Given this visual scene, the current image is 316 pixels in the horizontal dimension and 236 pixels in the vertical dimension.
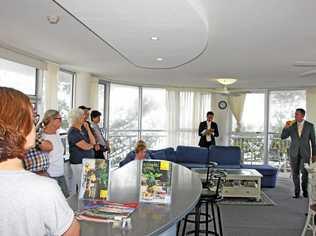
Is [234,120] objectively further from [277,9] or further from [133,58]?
[277,9]

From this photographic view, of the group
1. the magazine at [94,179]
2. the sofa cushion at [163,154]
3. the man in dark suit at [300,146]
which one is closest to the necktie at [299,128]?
the man in dark suit at [300,146]

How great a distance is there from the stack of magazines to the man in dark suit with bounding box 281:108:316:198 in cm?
502

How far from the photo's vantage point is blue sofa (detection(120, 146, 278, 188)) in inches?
288

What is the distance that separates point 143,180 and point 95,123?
398 centimetres

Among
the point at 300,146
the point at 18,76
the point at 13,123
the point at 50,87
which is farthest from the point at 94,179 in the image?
the point at 300,146

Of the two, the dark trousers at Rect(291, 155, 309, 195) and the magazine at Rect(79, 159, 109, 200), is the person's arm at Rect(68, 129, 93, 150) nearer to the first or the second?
the magazine at Rect(79, 159, 109, 200)

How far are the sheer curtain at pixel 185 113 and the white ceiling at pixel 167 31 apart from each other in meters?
4.05

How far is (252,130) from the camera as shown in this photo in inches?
Answer: 396

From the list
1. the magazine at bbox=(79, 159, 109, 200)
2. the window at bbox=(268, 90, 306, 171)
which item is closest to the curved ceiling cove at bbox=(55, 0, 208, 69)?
the magazine at bbox=(79, 159, 109, 200)

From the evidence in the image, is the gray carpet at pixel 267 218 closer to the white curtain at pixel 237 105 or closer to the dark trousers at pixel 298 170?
the dark trousers at pixel 298 170

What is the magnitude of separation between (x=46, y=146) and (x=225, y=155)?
507 centimetres

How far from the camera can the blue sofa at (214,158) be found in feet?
24.0

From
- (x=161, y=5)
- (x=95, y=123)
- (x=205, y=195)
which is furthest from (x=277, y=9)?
(x=95, y=123)

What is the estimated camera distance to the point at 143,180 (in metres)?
2.12
